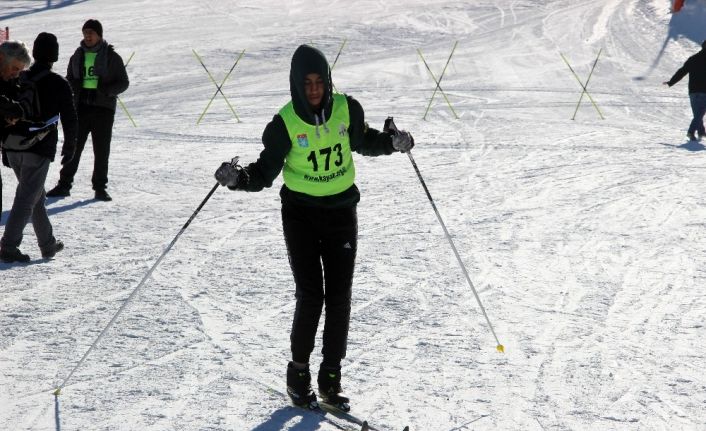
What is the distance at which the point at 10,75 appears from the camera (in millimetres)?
6703

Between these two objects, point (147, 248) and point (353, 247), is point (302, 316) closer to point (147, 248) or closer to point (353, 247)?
point (353, 247)

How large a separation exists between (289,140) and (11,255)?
367 cm

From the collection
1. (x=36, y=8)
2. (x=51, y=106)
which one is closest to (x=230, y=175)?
(x=51, y=106)

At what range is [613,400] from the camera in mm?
5191

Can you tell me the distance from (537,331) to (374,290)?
1.35 m

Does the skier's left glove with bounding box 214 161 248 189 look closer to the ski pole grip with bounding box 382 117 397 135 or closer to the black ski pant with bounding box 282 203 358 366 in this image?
the black ski pant with bounding box 282 203 358 366

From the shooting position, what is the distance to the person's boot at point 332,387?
4.95 meters

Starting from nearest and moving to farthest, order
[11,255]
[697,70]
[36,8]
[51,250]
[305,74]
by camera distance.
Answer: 1. [305,74]
2. [11,255]
3. [51,250]
4. [697,70]
5. [36,8]

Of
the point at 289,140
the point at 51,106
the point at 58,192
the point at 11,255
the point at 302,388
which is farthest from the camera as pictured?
the point at 58,192

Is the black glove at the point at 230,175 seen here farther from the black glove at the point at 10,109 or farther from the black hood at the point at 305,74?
the black glove at the point at 10,109

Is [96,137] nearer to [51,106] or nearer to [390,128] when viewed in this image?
[51,106]

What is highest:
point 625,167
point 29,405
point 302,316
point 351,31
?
point 302,316

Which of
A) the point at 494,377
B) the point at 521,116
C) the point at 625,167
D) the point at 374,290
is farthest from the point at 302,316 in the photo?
the point at 521,116

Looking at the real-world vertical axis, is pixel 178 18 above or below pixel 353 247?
below
